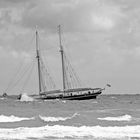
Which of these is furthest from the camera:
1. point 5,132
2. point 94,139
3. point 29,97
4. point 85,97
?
point 29,97

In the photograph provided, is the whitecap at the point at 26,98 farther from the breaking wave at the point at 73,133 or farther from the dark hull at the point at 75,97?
the breaking wave at the point at 73,133

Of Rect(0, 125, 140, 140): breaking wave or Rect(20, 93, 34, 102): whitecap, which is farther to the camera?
Rect(20, 93, 34, 102): whitecap

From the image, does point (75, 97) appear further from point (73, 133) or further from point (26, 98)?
point (73, 133)

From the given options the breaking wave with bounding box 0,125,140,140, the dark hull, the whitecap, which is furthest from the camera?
the whitecap

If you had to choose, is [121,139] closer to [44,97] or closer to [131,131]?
[131,131]

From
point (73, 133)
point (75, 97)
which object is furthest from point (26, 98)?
point (73, 133)

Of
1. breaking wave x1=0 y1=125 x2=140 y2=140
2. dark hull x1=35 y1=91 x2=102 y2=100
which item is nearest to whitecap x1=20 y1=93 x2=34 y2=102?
dark hull x1=35 y1=91 x2=102 y2=100

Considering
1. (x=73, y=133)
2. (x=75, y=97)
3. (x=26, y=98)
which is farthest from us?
(x=26, y=98)

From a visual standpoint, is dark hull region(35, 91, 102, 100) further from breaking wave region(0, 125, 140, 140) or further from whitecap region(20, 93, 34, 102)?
breaking wave region(0, 125, 140, 140)

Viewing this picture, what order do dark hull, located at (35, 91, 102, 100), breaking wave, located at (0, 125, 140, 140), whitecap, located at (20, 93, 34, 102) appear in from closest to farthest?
breaking wave, located at (0, 125, 140, 140) → dark hull, located at (35, 91, 102, 100) → whitecap, located at (20, 93, 34, 102)

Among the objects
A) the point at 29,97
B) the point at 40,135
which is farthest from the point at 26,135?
the point at 29,97

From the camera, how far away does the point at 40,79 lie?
10812cm

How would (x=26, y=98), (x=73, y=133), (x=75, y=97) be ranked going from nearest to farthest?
(x=73, y=133)
(x=75, y=97)
(x=26, y=98)

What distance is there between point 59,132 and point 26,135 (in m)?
3.29
